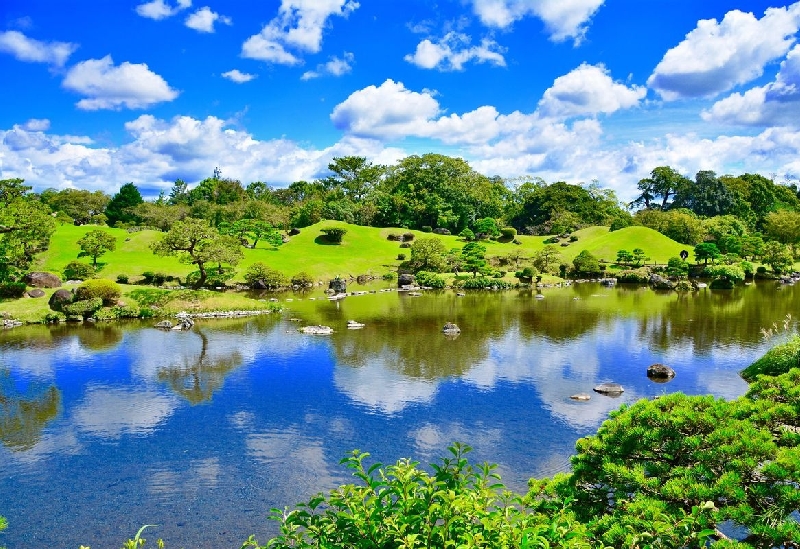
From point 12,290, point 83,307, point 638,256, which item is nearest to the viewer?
point 83,307

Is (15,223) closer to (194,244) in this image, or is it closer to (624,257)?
(194,244)

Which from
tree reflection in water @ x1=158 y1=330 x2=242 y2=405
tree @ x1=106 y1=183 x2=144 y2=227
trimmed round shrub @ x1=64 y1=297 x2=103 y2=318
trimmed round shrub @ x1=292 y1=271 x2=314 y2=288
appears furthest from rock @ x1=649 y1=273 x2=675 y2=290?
tree @ x1=106 y1=183 x2=144 y2=227

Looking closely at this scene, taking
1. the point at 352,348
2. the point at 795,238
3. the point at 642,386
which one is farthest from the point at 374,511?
the point at 795,238

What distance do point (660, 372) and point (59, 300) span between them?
145 feet

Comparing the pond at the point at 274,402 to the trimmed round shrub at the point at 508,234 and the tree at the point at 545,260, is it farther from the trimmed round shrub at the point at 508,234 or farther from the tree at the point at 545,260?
the trimmed round shrub at the point at 508,234

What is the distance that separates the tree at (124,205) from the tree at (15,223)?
5614cm

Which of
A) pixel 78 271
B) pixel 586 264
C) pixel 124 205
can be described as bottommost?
pixel 586 264

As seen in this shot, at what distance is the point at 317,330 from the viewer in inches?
1567

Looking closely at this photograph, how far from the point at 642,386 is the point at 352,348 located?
17189 mm

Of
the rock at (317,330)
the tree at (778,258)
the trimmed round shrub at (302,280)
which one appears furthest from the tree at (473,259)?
the tree at (778,258)

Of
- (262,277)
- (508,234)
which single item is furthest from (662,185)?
(262,277)

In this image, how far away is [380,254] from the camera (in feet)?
280

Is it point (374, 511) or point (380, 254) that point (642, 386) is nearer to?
point (374, 511)

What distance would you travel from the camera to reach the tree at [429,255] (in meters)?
74.8
